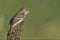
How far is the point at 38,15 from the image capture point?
5.36m

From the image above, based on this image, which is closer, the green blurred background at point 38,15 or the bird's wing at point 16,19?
the bird's wing at point 16,19

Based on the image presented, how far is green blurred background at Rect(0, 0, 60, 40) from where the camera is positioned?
16.0 ft

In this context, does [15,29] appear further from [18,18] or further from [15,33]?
[18,18]

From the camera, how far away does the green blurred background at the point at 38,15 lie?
4875 mm

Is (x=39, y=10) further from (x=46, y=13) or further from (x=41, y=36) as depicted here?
(x=41, y=36)

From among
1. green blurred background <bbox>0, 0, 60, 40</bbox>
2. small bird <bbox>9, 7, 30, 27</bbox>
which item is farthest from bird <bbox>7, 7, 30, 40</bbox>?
green blurred background <bbox>0, 0, 60, 40</bbox>

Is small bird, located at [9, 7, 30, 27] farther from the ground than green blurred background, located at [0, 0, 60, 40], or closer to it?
closer to it

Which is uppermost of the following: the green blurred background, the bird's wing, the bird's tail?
the green blurred background

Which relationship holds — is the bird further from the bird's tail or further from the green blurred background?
the green blurred background

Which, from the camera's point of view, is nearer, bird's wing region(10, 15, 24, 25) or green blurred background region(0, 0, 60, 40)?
bird's wing region(10, 15, 24, 25)

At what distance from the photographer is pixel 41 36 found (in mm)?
4559

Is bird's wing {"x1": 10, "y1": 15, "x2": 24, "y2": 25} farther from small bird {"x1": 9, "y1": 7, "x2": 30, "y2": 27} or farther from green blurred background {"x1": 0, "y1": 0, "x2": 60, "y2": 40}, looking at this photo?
green blurred background {"x1": 0, "y1": 0, "x2": 60, "y2": 40}

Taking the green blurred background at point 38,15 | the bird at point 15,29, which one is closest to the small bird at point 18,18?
the bird at point 15,29

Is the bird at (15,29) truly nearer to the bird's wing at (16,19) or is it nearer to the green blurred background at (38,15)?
the bird's wing at (16,19)
